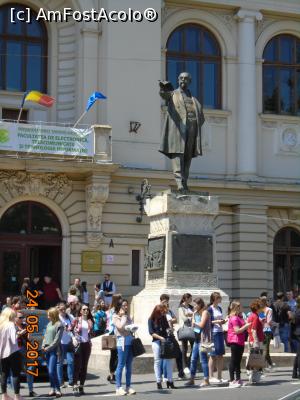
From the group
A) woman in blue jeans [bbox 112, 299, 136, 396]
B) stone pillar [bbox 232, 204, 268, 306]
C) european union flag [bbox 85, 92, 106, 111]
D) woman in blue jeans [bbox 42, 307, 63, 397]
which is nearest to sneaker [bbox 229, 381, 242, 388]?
woman in blue jeans [bbox 112, 299, 136, 396]

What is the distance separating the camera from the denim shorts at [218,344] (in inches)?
711

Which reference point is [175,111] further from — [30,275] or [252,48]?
[252,48]

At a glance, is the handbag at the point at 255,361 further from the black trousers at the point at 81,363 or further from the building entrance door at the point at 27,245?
the building entrance door at the point at 27,245

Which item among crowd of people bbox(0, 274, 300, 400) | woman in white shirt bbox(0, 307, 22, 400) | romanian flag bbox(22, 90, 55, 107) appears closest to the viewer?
woman in white shirt bbox(0, 307, 22, 400)

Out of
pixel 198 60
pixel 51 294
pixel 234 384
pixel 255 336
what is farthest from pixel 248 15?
pixel 234 384

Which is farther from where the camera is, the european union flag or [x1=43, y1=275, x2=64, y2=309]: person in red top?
the european union flag

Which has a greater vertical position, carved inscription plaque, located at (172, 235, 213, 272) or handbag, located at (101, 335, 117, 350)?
→ carved inscription plaque, located at (172, 235, 213, 272)

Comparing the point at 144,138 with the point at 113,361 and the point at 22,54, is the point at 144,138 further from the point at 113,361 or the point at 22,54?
the point at 113,361

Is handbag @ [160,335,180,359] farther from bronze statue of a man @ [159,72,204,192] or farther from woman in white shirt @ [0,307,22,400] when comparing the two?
bronze statue of a man @ [159,72,204,192]

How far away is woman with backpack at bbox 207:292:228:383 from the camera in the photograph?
1809 centimetres

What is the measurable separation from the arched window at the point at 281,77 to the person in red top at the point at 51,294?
38.1ft

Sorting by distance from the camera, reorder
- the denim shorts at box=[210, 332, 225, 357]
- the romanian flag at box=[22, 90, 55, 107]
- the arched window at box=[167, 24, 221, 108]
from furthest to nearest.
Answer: the arched window at box=[167, 24, 221, 108], the romanian flag at box=[22, 90, 55, 107], the denim shorts at box=[210, 332, 225, 357]

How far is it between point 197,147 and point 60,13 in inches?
560

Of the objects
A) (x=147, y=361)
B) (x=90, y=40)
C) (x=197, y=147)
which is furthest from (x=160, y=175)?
(x=147, y=361)
